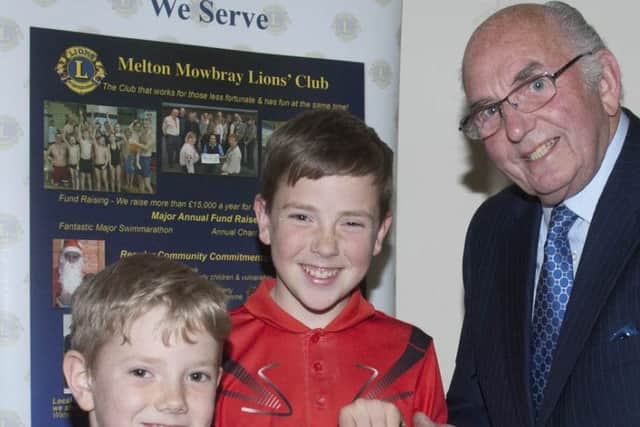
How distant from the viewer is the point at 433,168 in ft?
11.9

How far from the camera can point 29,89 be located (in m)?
2.68

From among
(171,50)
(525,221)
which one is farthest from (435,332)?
(171,50)

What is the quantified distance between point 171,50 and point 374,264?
1001 millimetres

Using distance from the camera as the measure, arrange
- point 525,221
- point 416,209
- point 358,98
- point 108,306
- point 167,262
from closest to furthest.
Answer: point 108,306 → point 167,262 → point 525,221 → point 358,98 → point 416,209

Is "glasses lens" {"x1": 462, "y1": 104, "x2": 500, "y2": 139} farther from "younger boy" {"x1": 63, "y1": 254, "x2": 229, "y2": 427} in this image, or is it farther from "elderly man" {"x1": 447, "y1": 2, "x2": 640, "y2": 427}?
"younger boy" {"x1": 63, "y1": 254, "x2": 229, "y2": 427}

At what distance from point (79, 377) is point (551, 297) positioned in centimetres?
128

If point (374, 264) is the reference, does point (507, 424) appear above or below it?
below

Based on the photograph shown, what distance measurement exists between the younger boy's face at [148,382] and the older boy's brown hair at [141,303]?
0.02m

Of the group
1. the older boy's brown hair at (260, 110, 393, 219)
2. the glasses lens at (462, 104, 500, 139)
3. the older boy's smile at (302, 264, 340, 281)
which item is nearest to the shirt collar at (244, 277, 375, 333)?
the older boy's smile at (302, 264, 340, 281)

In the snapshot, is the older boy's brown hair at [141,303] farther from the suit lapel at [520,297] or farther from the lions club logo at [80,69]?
the suit lapel at [520,297]

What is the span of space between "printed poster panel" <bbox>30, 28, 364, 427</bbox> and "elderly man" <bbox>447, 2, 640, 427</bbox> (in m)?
0.74

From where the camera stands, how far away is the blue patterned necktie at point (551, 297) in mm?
2512

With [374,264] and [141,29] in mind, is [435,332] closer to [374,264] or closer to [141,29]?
[374,264]

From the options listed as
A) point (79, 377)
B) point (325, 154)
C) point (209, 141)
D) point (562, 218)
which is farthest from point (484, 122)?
point (79, 377)
